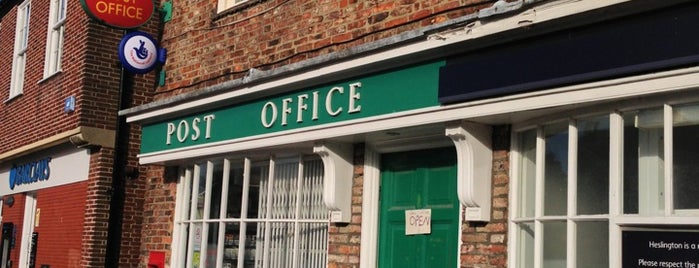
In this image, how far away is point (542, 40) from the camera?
5.38 metres

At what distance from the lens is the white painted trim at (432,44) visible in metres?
5.08

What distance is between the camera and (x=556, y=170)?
5633mm

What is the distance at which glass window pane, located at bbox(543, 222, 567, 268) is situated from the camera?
18.0ft

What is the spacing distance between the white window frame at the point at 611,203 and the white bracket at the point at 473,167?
7.5 inches

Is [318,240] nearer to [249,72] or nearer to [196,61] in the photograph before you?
[249,72]

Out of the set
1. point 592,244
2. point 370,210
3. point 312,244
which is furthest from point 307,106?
point 592,244

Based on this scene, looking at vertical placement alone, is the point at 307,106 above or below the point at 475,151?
above

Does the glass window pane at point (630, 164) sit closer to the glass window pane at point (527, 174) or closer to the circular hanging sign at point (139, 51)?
the glass window pane at point (527, 174)

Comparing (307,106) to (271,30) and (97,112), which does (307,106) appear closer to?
(271,30)

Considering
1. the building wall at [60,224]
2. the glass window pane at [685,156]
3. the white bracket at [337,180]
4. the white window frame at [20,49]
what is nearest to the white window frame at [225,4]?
the white bracket at [337,180]

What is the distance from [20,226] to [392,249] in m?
8.88

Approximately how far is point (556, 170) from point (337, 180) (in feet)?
7.18

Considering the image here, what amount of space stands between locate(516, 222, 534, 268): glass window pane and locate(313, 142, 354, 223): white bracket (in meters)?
1.87

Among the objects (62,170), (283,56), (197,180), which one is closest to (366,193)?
(283,56)
